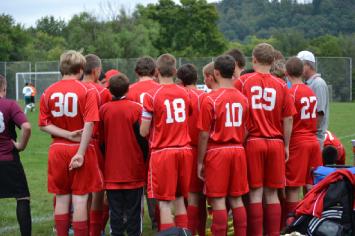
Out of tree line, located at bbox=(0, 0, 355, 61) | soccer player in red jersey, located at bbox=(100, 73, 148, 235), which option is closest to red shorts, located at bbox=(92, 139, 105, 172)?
soccer player in red jersey, located at bbox=(100, 73, 148, 235)

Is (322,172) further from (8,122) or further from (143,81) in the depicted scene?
(8,122)

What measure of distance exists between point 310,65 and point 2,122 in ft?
13.2

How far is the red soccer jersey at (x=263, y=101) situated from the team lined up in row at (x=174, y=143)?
0.04 feet

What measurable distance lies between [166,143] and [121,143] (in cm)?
61

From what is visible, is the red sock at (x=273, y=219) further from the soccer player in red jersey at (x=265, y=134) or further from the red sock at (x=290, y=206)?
the red sock at (x=290, y=206)

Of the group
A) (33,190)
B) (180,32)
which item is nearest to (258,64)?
(33,190)

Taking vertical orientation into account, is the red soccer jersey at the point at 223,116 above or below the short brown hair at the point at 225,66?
below

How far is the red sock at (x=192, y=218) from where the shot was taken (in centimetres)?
748

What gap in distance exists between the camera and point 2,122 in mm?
7207

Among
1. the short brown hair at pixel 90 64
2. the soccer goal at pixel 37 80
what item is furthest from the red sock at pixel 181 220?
the soccer goal at pixel 37 80

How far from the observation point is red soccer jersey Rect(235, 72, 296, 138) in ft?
23.9

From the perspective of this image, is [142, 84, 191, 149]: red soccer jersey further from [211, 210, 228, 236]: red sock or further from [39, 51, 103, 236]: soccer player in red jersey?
[211, 210, 228, 236]: red sock

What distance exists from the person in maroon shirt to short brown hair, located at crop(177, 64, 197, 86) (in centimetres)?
184

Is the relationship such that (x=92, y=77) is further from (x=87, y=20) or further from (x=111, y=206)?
(x=87, y=20)
